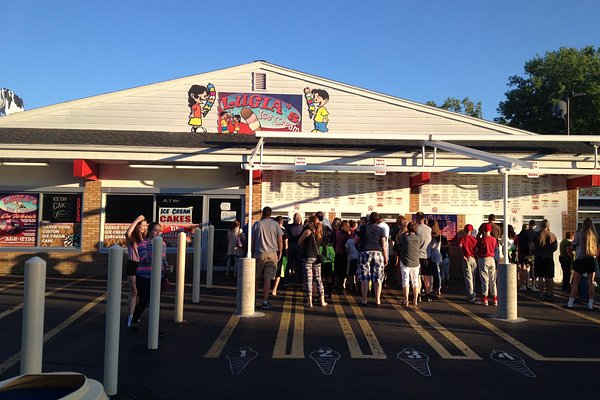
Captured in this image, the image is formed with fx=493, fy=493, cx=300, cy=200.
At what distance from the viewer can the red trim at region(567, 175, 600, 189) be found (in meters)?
12.9

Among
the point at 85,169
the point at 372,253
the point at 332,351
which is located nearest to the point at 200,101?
the point at 85,169

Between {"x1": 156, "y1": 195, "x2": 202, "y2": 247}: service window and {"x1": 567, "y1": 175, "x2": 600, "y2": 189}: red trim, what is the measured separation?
10385mm

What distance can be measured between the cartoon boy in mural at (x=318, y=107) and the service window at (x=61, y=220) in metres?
7.21

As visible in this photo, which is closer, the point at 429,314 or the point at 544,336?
the point at 544,336

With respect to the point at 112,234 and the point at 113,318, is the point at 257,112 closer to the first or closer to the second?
the point at 112,234

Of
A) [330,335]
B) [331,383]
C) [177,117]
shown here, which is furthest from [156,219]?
[331,383]

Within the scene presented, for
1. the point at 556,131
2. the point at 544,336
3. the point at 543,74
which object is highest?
the point at 543,74

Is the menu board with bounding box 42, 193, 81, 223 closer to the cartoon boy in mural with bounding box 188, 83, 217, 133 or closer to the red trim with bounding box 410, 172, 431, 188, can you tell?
the cartoon boy in mural with bounding box 188, 83, 217, 133

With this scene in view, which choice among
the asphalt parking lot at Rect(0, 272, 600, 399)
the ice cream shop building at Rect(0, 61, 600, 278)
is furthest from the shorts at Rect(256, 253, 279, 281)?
the ice cream shop building at Rect(0, 61, 600, 278)

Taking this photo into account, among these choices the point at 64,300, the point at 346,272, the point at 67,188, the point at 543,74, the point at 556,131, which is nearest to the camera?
the point at 64,300

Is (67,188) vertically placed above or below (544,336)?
above

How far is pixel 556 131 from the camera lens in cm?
3647

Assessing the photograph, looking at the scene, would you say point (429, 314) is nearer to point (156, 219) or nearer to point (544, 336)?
point (544, 336)

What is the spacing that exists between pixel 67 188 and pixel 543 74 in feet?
125
